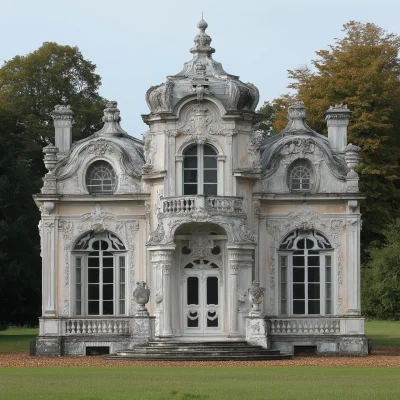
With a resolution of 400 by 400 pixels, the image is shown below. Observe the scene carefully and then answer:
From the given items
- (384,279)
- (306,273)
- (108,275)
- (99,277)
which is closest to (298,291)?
(306,273)

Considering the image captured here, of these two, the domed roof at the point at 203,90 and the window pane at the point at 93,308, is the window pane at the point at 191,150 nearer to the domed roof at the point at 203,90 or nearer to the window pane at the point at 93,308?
the domed roof at the point at 203,90

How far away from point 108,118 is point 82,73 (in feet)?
81.9

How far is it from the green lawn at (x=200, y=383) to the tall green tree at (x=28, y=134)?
16842 millimetres

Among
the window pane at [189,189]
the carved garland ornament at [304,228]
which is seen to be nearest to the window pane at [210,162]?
the window pane at [189,189]

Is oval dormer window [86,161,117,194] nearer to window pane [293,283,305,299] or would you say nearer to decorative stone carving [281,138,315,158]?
decorative stone carving [281,138,315,158]

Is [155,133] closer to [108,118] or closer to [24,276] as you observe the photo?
[108,118]

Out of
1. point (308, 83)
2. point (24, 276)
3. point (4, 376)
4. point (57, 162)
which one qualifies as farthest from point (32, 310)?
point (4, 376)

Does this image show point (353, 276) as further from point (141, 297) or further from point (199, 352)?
point (141, 297)

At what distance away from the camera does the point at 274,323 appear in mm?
44594

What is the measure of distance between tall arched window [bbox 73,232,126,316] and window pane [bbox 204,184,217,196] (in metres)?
3.20

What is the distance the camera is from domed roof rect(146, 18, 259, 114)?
43781 mm

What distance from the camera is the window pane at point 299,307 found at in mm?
45031

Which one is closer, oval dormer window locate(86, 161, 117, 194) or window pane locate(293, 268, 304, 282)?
window pane locate(293, 268, 304, 282)

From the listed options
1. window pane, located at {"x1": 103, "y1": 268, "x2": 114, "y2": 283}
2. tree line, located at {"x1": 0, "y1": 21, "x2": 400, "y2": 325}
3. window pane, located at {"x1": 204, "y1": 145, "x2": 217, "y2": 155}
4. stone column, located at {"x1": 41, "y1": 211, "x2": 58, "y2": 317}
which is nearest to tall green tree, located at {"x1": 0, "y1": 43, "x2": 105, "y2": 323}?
tree line, located at {"x1": 0, "y1": 21, "x2": 400, "y2": 325}
